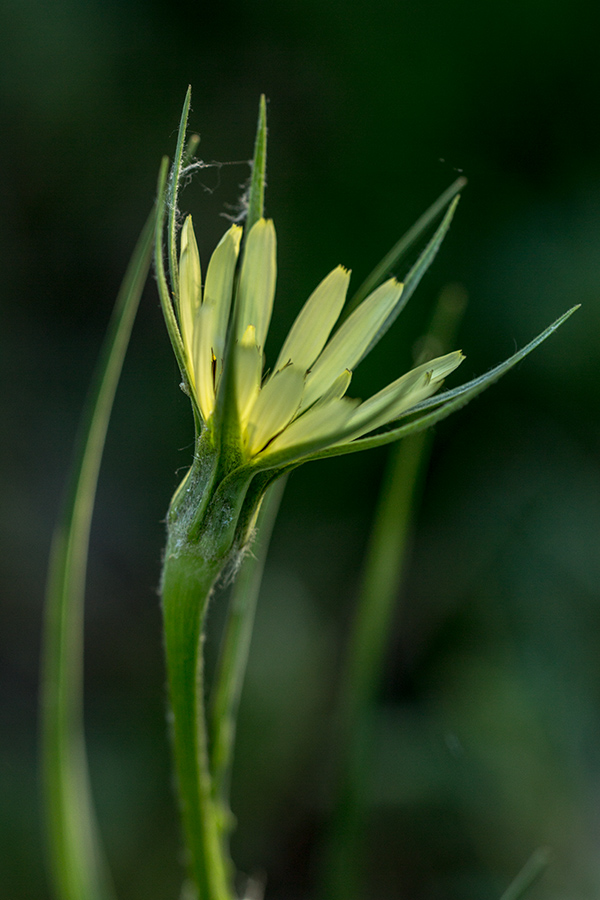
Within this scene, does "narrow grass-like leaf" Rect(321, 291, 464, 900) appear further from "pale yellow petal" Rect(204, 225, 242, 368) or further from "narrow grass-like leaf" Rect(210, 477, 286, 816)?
"pale yellow petal" Rect(204, 225, 242, 368)

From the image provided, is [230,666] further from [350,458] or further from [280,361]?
[350,458]

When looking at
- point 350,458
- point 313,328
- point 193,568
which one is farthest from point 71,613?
point 350,458

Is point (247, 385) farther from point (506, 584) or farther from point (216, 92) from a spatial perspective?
point (216, 92)

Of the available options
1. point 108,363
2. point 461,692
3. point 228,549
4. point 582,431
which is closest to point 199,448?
point 228,549

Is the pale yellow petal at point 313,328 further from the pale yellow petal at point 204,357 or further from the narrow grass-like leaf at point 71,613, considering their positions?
the narrow grass-like leaf at point 71,613

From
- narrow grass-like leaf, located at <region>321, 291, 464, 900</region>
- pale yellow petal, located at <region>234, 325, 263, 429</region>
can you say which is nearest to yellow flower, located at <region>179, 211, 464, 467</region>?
pale yellow petal, located at <region>234, 325, 263, 429</region>

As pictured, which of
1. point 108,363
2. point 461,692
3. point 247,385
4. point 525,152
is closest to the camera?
point 247,385
